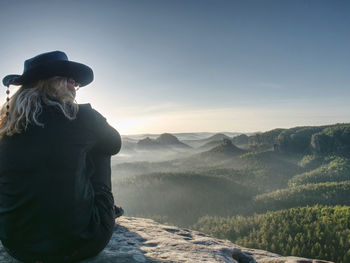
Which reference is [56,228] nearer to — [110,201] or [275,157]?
[110,201]

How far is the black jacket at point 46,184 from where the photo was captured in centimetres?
282

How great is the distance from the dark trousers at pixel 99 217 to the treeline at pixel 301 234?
12016 mm

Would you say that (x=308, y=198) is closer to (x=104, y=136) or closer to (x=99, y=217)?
(x=99, y=217)

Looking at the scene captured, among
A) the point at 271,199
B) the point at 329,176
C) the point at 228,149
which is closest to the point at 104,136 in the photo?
the point at 271,199

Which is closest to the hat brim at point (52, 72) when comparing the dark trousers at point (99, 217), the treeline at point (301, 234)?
the dark trousers at point (99, 217)

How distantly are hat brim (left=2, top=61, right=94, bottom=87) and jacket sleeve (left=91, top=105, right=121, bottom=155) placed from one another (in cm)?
65

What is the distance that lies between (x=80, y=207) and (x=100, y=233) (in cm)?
70

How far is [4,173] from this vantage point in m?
2.89

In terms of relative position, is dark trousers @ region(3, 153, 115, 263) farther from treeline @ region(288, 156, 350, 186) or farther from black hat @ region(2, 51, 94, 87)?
treeline @ region(288, 156, 350, 186)

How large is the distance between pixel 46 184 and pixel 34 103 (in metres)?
1.09

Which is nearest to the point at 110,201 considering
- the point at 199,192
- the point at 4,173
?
the point at 4,173

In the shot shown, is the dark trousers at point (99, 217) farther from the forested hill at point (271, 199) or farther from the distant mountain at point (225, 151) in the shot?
the distant mountain at point (225, 151)

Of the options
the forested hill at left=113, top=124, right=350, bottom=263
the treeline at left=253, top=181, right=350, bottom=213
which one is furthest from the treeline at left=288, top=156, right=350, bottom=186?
the treeline at left=253, top=181, right=350, bottom=213

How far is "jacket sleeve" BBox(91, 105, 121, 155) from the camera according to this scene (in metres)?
3.34
